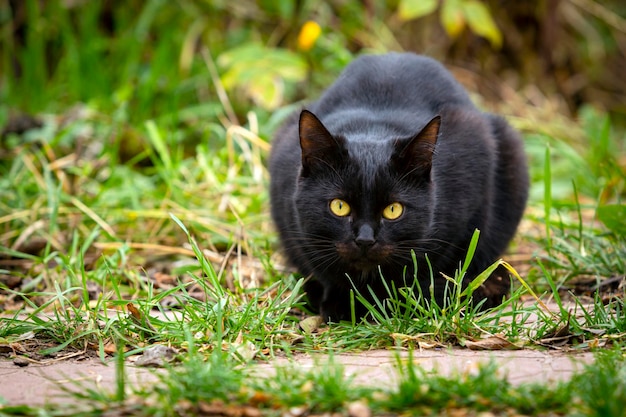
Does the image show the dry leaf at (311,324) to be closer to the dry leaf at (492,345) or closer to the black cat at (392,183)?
the black cat at (392,183)

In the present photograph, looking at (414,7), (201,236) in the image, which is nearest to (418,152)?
(201,236)

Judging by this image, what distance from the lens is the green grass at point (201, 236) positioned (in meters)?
1.84

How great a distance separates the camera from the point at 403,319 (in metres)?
2.39

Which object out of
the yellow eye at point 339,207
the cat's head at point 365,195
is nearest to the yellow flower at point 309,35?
the cat's head at point 365,195

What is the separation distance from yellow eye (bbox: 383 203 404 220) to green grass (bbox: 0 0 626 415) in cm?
28

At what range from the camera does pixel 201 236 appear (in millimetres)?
3709

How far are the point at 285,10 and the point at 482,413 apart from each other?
398cm

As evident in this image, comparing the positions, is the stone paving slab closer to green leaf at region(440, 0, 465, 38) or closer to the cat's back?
the cat's back

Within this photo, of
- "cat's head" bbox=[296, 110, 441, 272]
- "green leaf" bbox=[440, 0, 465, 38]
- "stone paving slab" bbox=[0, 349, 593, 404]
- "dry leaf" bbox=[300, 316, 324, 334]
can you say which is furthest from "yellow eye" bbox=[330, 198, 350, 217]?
"green leaf" bbox=[440, 0, 465, 38]

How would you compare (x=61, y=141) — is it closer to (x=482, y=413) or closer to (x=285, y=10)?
(x=285, y=10)

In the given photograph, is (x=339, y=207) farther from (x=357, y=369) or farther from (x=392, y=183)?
(x=357, y=369)

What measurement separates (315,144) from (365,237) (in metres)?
0.40

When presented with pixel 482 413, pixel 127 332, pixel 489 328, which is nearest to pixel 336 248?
pixel 489 328

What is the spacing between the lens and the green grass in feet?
6.05
